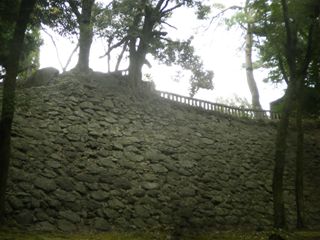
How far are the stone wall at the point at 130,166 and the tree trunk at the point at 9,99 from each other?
18.4 inches

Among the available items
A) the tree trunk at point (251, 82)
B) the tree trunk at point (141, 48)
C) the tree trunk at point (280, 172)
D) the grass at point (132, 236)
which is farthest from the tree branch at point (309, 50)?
the tree trunk at point (251, 82)

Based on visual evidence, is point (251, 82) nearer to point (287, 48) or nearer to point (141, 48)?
point (141, 48)

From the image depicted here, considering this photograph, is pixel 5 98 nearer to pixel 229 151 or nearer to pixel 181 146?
pixel 181 146

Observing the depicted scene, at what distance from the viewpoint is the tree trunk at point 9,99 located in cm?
696

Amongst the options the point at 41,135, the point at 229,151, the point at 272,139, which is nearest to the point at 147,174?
the point at 41,135

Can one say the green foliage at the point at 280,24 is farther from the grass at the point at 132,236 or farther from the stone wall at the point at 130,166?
the grass at the point at 132,236

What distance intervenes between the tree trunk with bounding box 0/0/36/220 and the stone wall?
18.4 inches

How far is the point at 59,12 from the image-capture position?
897cm

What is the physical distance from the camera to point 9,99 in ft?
22.5

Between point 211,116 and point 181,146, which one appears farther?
point 211,116

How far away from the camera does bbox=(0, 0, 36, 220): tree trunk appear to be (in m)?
6.96

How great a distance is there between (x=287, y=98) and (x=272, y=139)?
18.8 ft

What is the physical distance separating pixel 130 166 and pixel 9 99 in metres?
4.59

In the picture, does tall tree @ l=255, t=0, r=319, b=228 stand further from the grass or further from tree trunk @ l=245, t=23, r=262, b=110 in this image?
tree trunk @ l=245, t=23, r=262, b=110
